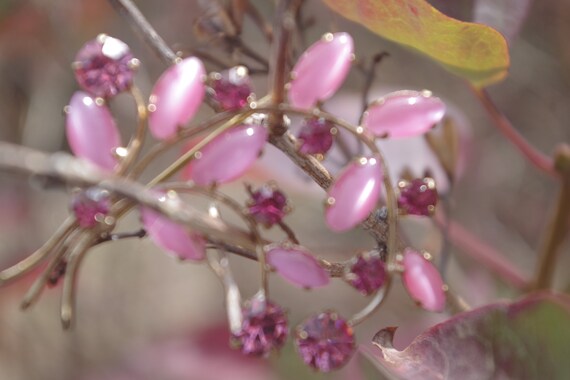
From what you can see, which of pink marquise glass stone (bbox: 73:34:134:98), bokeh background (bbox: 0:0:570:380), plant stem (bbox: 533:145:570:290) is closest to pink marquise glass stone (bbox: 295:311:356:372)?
pink marquise glass stone (bbox: 73:34:134:98)

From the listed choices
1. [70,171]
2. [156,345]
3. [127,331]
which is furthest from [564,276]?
[70,171]

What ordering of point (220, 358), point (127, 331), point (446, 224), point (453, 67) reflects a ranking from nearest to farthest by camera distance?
point (453, 67), point (446, 224), point (220, 358), point (127, 331)

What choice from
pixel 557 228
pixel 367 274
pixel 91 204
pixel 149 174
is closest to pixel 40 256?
pixel 91 204

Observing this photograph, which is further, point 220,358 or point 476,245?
point 220,358

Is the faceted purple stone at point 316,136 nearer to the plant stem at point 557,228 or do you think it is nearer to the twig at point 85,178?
the twig at point 85,178

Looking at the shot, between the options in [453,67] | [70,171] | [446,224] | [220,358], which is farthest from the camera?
[220,358]

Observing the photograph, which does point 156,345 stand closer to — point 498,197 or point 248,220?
point 498,197

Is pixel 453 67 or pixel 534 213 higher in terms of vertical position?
pixel 453 67
